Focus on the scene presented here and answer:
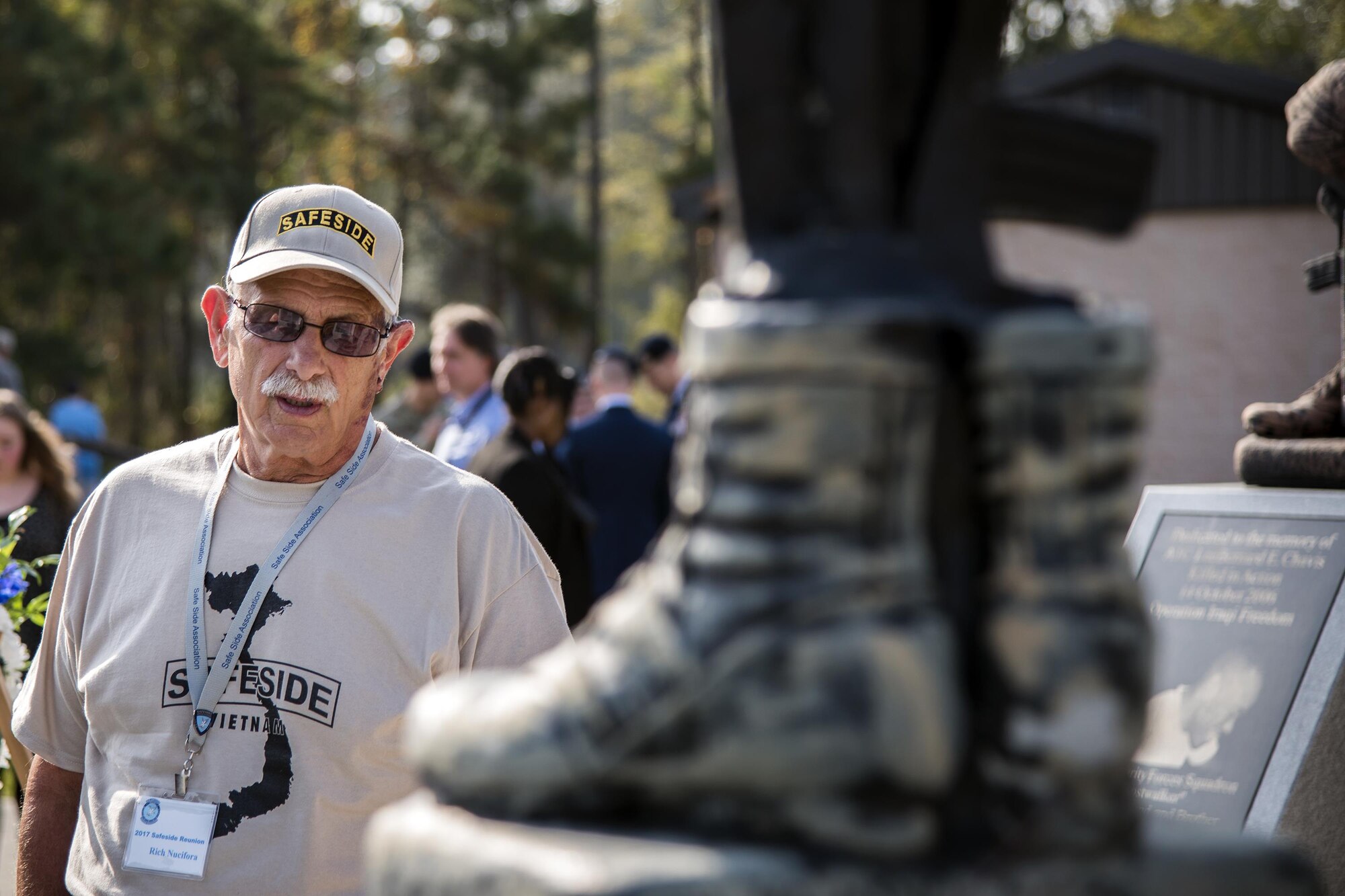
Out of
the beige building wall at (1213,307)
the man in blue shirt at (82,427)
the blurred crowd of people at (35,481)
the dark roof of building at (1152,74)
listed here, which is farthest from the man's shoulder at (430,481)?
the dark roof of building at (1152,74)

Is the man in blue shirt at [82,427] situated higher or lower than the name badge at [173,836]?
higher

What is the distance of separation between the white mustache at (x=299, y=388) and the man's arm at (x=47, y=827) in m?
0.84

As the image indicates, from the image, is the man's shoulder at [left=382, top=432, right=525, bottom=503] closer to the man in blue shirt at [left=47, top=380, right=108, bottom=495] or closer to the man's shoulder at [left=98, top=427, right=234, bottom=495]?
the man's shoulder at [left=98, top=427, right=234, bottom=495]

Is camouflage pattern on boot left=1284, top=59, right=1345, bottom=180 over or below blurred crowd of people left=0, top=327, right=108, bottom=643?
over

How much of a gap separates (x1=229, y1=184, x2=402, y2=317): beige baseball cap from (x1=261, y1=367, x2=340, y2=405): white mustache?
20 cm

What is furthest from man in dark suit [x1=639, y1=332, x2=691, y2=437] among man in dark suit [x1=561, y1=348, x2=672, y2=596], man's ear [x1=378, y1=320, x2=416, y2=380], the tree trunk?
the tree trunk

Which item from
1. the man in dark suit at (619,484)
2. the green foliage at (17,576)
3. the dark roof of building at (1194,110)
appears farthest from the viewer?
the dark roof of building at (1194,110)

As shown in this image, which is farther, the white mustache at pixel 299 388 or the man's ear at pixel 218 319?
the man's ear at pixel 218 319

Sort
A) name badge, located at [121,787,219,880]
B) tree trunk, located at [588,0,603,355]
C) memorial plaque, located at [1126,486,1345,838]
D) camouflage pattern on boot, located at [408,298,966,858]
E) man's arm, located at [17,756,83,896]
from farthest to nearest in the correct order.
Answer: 1. tree trunk, located at [588,0,603,355]
2. memorial plaque, located at [1126,486,1345,838]
3. man's arm, located at [17,756,83,896]
4. name badge, located at [121,787,219,880]
5. camouflage pattern on boot, located at [408,298,966,858]

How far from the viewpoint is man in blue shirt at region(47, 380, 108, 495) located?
14.3 m

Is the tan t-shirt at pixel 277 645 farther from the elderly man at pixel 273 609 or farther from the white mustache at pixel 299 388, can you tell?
the white mustache at pixel 299 388

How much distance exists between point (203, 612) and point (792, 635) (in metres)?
1.63

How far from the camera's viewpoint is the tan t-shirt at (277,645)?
7.62 ft

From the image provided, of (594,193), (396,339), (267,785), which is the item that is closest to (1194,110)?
(396,339)
